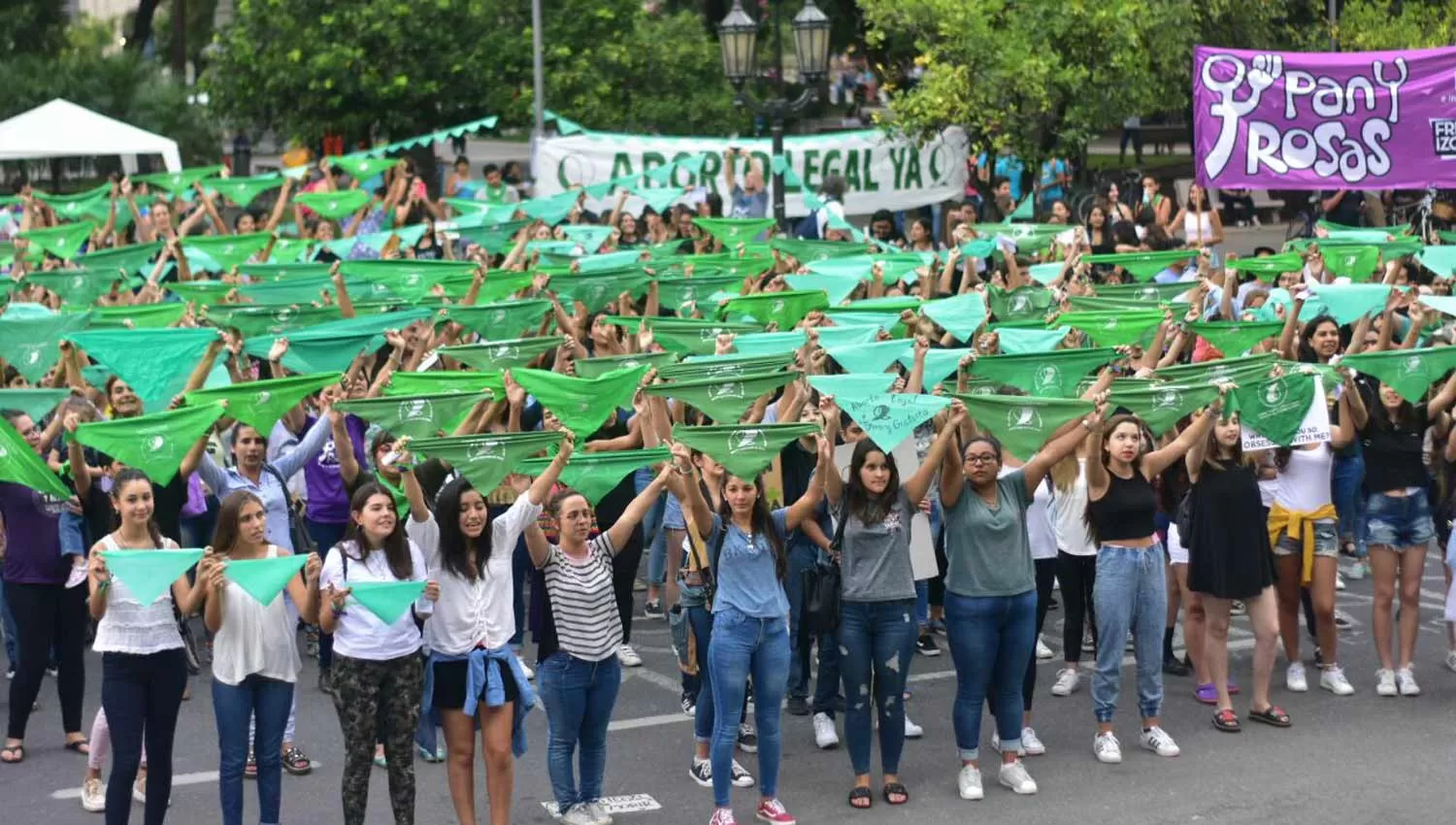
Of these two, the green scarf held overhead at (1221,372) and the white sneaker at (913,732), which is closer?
the green scarf held overhead at (1221,372)

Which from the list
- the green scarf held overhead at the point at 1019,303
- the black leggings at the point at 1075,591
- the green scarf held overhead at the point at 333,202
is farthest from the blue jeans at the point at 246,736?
the green scarf held overhead at the point at 333,202

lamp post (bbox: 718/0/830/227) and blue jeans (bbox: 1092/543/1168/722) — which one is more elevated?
lamp post (bbox: 718/0/830/227)

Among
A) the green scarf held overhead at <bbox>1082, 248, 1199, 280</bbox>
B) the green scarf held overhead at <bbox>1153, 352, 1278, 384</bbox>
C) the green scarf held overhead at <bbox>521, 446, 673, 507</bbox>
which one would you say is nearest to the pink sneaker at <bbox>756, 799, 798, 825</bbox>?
the green scarf held overhead at <bbox>521, 446, 673, 507</bbox>

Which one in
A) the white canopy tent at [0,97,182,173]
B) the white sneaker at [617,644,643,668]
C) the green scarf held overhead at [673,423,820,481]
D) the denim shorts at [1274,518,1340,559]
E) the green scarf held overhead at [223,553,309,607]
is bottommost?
the white sneaker at [617,644,643,668]

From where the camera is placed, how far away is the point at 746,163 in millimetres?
20000

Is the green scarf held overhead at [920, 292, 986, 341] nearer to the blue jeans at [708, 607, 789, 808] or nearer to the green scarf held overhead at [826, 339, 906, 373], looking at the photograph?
the green scarf held overhead at [826, 339, 906, 373]

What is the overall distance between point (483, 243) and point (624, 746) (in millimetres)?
8014

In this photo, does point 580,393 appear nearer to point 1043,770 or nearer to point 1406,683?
point 1043,770

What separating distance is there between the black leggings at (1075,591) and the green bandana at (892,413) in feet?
6.07

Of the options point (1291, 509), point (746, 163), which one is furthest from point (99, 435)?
point (746, 163)

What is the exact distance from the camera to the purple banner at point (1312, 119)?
16.0 meters

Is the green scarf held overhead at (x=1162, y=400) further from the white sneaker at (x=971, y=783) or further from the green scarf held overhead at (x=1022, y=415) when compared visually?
the white sneaker at (x=971, y=783)

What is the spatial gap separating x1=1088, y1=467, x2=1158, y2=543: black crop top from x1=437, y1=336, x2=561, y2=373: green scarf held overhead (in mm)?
3487

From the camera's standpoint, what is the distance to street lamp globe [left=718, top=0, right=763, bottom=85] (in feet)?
56.4
